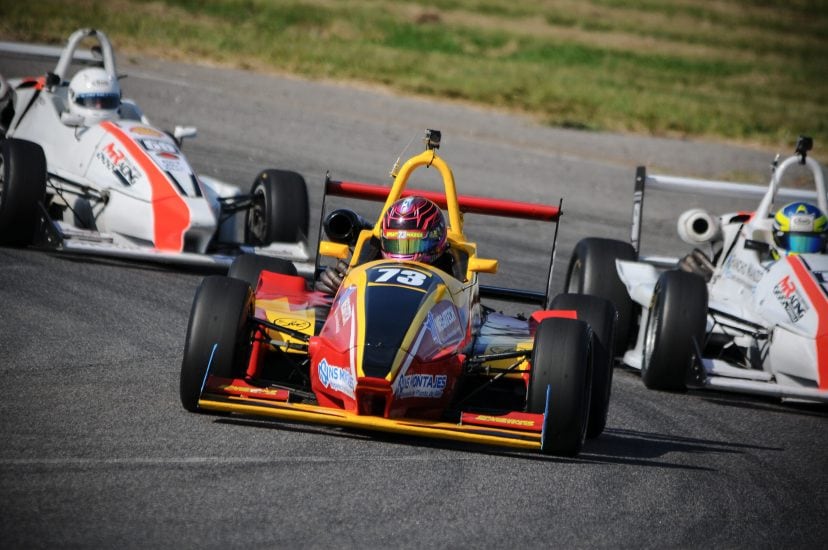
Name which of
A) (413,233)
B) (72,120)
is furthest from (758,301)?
(72,120)

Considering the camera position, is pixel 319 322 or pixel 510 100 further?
pixel 510 100

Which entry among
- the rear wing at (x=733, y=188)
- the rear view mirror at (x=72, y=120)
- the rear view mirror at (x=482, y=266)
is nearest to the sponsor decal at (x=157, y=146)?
the rear view mirror at (x=72, y=120)

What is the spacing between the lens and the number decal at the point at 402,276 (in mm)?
8156

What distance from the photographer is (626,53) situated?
136 feet

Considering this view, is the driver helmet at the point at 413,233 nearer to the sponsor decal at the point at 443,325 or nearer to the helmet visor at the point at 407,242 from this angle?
the helmet visor at the point at 407,242

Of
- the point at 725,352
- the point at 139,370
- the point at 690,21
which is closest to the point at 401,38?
the point at 690,21

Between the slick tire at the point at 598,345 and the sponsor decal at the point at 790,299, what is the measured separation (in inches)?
87.5

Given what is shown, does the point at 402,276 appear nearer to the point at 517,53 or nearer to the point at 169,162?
the point at 169,162

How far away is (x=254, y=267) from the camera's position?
9406 mm

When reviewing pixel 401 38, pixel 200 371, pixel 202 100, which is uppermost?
pixel 401 38

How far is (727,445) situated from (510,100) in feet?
67.4

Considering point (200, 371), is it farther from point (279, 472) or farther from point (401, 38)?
point (401, 38)

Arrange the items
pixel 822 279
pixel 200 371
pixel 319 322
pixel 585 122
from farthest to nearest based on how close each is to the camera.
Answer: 1. pixel 585 122
2. pixel 822 279
3. pixel 319 322
4. pixel 200 371

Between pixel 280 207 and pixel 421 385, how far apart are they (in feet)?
19.1
